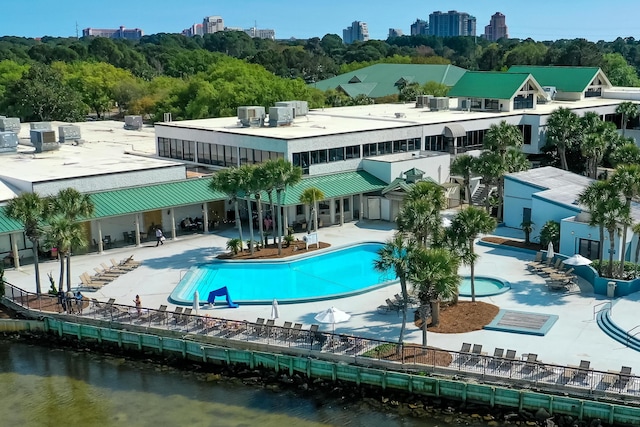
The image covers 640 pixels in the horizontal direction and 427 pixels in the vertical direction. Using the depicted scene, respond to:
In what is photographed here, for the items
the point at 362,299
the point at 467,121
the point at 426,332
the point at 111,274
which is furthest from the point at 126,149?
the point at 426,332

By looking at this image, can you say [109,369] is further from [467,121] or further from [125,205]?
[467,121]

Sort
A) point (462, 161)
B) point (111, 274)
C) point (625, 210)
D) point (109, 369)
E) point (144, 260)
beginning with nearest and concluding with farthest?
point (109, 369)
point (625, 210)
point (111, 274)
point (144, 260)
point (462, 161)

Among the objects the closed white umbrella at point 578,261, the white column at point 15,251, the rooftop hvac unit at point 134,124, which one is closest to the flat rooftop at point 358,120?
the rooftop hvac unit at point 134,124

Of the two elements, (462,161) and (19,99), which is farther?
(19,99)

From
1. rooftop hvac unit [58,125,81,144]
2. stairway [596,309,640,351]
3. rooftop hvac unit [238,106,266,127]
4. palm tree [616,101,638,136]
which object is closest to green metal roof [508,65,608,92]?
palm tree [616,101,638,136]

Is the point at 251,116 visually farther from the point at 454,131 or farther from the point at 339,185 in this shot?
the point at 454,131

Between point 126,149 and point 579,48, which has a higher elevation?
point 579,48

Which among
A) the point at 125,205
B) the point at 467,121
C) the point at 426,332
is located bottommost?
A: the point at 426,332

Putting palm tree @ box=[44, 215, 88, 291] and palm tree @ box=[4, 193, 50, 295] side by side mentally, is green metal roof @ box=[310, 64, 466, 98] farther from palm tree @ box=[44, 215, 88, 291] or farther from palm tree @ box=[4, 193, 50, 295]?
palm tree @ box=[44, 215, 88, 291]

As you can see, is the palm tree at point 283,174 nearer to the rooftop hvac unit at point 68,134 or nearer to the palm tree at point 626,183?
the palm tree at point 626,183
